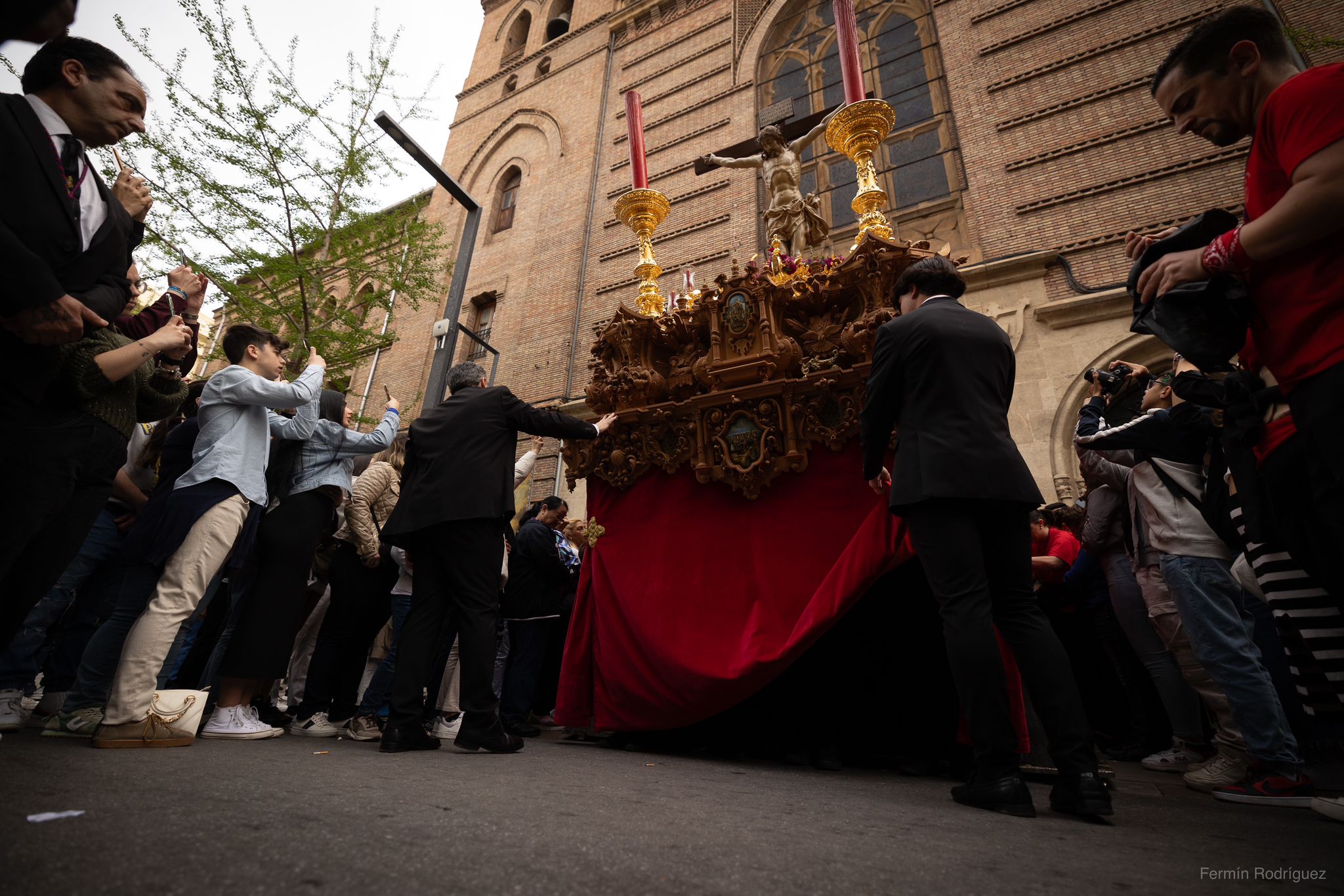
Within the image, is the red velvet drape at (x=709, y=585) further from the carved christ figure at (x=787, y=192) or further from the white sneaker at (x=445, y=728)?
the carved christ figure at (x=787, y=192)

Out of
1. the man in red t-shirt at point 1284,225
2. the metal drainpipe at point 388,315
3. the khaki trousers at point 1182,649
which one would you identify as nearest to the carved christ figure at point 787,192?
the man in red t-shirt at point 1284,225

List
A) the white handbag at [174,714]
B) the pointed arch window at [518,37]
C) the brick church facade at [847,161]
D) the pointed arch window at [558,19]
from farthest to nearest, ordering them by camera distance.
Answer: the pointed arch window at [518,37] < the pointed arch window at [558,19] < the brick church facade at [847,161] < the white handbag at [174,714]

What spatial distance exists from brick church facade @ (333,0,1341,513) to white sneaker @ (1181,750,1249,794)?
13.0 feet

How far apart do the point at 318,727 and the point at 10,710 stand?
1160 mm

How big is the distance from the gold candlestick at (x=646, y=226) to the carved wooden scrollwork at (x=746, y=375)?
62cm

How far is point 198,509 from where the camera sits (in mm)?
2482

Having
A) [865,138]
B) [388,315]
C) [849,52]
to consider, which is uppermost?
[388,315]

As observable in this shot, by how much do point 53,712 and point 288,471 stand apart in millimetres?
1700

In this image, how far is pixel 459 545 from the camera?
271 cm

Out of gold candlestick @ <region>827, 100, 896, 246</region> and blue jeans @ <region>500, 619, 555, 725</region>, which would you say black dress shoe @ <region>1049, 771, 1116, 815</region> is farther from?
blue jeans @ <region>500, 619, 555, 725</region>

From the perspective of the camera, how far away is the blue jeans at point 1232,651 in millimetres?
2283

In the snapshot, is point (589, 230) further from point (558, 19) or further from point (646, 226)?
point (558, 19)

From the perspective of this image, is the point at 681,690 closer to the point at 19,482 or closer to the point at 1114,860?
the point at 1114,860

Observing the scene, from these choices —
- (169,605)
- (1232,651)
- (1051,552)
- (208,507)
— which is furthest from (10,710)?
(1051,552)
